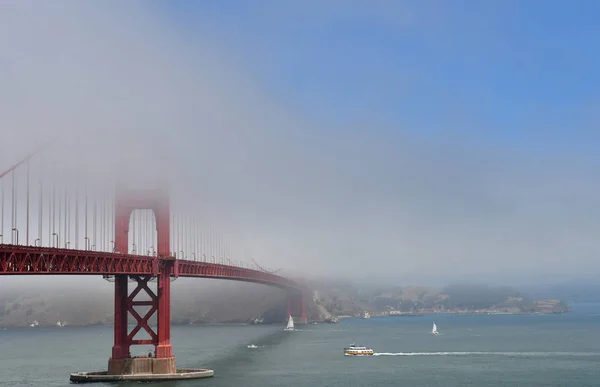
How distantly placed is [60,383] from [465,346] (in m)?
51.0

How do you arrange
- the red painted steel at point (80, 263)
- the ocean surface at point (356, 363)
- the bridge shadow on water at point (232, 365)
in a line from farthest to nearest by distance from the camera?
the ocean surface at point (356, 363) < the bridge shadow on water at point (232, 365) < the red painted steel at point (80, 263)

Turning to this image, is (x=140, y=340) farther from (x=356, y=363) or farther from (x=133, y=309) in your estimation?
(x=356, y=363)

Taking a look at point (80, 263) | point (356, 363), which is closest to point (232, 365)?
point (356, 363)

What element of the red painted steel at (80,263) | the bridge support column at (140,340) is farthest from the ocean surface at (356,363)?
the red painted steel at (80,263)

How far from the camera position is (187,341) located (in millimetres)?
114250

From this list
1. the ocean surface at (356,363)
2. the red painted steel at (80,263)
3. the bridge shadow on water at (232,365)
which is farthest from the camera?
the ocean surface at (356,363)

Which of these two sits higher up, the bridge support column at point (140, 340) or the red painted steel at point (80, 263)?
the red painted steel at point (80, 263)

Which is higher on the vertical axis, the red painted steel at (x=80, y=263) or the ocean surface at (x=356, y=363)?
the red painted steel at (x=80, y=263)

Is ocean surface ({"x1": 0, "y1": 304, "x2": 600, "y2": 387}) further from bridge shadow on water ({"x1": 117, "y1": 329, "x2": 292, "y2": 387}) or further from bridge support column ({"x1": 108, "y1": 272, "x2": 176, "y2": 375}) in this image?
bridge support column ({"x1": 108, "y1": 272, "x2": 176, "y2": 375})

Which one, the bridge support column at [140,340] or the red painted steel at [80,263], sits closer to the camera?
the red painted steel at [80,263]

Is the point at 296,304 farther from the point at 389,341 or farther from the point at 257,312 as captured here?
the point at 389,341

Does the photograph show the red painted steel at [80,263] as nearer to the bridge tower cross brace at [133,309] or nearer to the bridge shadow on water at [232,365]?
the bridge tower cross brace at [133,309]

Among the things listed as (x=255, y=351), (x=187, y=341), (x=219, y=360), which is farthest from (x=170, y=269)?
(x=187, y=341)

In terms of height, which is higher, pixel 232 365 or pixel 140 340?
pixel 140 340
